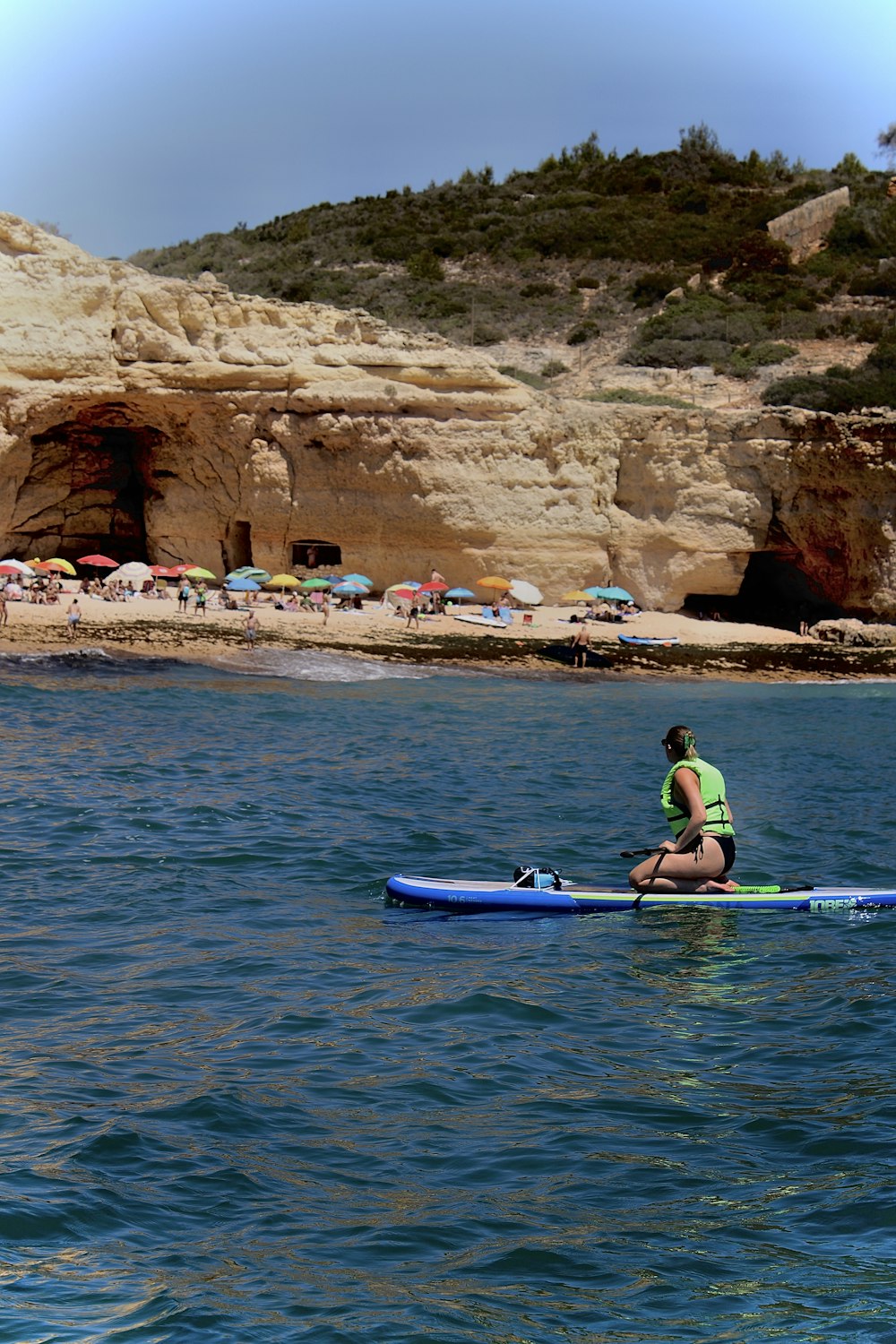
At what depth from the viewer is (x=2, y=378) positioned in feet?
100

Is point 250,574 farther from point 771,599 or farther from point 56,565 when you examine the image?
point 771,599

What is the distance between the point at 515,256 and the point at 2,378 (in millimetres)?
35969

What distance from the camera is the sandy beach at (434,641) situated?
2666 centimetres

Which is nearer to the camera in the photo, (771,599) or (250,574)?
(250,574)

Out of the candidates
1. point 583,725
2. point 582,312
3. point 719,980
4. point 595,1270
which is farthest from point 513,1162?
point 582,312

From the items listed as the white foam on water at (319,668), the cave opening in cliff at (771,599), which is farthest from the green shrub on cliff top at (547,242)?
the white foam on water at (319,668)

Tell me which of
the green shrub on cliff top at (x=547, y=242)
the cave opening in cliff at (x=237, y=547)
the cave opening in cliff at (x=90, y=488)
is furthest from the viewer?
the green shrub on cliff top at (x=547, y=242)

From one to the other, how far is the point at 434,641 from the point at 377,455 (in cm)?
571

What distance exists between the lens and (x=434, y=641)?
29.0 metres

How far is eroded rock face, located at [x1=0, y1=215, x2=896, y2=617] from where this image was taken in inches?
1237

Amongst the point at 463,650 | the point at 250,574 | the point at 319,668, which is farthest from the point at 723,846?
the point at 250,574

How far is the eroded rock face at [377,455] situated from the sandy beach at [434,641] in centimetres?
216

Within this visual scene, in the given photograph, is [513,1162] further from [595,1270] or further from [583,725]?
[583,725]

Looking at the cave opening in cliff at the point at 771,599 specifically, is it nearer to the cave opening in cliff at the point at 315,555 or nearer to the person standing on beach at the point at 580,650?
the person standing on beach at the point at 580,650
